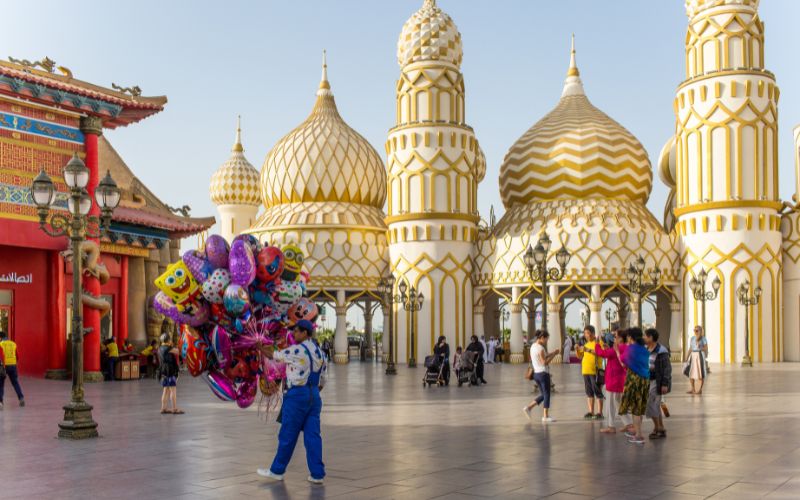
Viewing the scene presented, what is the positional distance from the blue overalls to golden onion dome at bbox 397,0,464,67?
33.1 meters

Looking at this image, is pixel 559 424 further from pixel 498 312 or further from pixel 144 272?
pixel 498 312

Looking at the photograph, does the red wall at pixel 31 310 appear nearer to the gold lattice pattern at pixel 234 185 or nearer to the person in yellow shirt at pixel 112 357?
the person in yellow shirt at pixel 112 357

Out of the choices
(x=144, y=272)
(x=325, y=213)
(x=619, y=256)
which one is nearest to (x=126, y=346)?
(x=144, y=272)

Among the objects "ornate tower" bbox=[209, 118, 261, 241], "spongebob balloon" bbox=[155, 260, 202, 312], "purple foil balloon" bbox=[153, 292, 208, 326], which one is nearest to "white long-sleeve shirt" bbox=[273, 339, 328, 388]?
"purple foil balloon" bbox=[153, 292, 208, 326]

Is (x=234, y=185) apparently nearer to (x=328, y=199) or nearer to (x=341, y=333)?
(x=328, y=199)

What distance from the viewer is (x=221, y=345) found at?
11.7 metres

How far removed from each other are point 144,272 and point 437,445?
22.0 meters

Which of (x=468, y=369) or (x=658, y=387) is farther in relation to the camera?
(x=468, y=369)

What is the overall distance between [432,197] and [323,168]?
25.2 feet

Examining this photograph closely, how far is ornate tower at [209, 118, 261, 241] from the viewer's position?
184 feet

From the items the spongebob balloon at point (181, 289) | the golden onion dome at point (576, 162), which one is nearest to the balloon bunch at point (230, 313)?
the spongebob balloon at point (181, 289)

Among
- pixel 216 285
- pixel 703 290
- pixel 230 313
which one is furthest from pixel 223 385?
pixel 703 290

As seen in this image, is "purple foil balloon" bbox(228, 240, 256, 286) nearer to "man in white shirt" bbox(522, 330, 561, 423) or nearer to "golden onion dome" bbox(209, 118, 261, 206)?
"man in white shirt" bbox(522, 330, 561, 423)

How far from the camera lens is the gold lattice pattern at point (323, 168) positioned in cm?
4538
